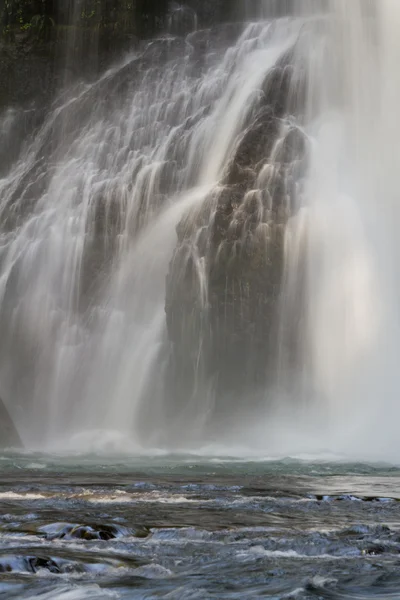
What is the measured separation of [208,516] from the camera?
29.7 feet

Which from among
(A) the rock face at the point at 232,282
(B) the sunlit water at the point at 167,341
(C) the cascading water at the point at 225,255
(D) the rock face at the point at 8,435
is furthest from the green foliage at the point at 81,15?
(D) the rock face at the point at 8,435

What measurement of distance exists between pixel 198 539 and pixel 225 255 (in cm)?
2016

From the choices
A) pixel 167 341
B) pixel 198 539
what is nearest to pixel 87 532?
pixel 198 539

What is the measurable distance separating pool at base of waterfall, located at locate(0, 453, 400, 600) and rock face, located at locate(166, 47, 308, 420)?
41.6 ft

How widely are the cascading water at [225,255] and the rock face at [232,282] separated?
0.05 m

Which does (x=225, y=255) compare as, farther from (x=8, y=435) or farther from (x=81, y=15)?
(x=81, y=15)

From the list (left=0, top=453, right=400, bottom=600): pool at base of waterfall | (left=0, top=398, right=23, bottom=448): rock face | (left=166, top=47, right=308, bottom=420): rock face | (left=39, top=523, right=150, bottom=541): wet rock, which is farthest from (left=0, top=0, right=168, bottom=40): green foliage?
(left=39, top=523, right=150, bottom=541): wet rock

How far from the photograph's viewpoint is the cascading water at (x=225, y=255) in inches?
1025

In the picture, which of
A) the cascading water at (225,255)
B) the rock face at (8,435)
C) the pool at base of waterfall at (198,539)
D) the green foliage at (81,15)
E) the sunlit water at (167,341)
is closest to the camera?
the pool at base of waterfall at (198,539)

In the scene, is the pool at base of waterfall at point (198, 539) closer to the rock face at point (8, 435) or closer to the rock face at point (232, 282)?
the rock face at point (8, 435)

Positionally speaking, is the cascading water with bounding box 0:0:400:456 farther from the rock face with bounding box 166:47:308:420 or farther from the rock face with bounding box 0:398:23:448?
the rock face with bounding box 0:398:23:448

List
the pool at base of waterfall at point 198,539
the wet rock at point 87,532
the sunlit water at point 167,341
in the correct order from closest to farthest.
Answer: the pool at base of waterfall at point 198,539
the sunlit water at point 167,341
the wet rock at point 87,532

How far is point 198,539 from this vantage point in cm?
764

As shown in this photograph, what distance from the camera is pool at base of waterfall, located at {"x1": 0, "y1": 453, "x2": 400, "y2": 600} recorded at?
231 inches
